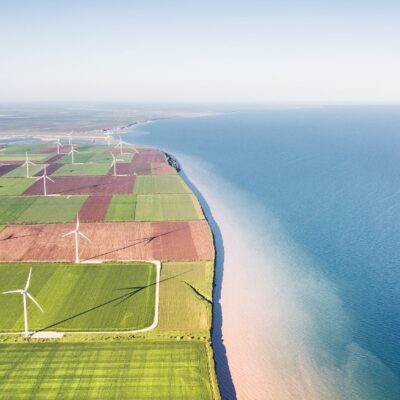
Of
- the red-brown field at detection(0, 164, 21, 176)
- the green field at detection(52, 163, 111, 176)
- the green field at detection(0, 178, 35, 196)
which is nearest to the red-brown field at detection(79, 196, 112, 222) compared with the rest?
the green field at detection(0, 178, 35, 196)

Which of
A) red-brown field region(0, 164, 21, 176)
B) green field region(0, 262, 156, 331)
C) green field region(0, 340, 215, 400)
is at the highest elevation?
green field region(0, 262, 156, 331)

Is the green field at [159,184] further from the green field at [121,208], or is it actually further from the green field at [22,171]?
the green field at [22,171]

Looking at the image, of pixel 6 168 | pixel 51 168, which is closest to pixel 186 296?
pixel 51 168

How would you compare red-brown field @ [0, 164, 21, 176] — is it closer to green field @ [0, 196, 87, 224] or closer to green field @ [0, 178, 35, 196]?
green field @ [0, 178, 35, 196]

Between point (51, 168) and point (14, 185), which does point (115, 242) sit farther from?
point (51, 168)

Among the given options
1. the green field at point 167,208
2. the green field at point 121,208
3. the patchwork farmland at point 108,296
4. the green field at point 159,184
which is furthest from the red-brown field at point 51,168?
the green field at point 167,208

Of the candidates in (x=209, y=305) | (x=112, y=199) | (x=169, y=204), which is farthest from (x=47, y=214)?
(x=209, y=305)

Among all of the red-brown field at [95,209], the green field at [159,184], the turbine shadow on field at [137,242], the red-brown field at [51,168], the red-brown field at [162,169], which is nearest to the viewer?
the turbine shadow on field at [137,242]
